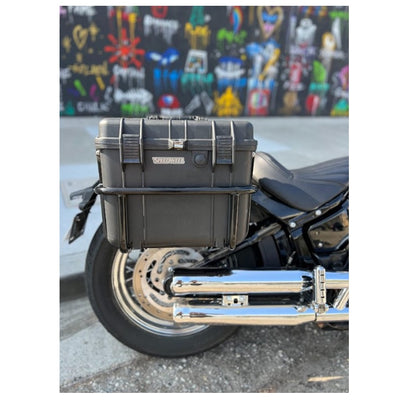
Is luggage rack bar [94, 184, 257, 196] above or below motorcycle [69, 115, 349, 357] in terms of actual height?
above

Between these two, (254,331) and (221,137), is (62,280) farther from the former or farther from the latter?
(221,137)

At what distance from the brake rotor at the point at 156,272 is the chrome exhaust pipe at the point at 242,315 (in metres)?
0.20

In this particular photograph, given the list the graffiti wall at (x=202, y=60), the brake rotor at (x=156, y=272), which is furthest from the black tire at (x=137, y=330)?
the graffiti wall at (x=202, y=60)

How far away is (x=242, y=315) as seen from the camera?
175 centimetres

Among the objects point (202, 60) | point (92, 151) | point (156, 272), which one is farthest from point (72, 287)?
point (202, 60)

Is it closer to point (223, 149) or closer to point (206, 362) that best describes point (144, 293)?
point (206, 362)

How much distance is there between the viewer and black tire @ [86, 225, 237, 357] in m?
1.91

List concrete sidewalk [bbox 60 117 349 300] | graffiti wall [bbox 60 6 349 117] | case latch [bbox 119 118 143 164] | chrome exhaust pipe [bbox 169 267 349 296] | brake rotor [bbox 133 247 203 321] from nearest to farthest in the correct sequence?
case latch [bbox 119 118 143 164]
chrome exhaust pipe [bbox 169 267 349 296]
brake rotor [bbox 133 247 203 321]
concrete sidewalk [bbox 60 117 349 300]
graffiti wall [bbox 60 6 349 117]

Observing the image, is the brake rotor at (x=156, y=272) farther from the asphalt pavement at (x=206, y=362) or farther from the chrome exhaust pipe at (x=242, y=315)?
the asphalt pavement at (x=206, y=362)

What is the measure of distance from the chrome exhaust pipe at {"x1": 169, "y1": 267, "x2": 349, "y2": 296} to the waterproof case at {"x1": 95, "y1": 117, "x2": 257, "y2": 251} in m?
0.28

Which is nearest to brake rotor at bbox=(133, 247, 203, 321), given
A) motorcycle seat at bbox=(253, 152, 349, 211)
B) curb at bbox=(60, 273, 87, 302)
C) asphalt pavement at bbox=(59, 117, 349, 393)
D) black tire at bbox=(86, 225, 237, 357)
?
black tire at bbox=(86, 225, 237, 357)

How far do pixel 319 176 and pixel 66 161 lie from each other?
12.5 feet

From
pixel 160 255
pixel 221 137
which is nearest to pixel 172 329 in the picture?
pixel 160 255

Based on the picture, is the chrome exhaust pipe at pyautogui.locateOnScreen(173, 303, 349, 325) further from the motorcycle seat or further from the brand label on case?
the brand label on case
